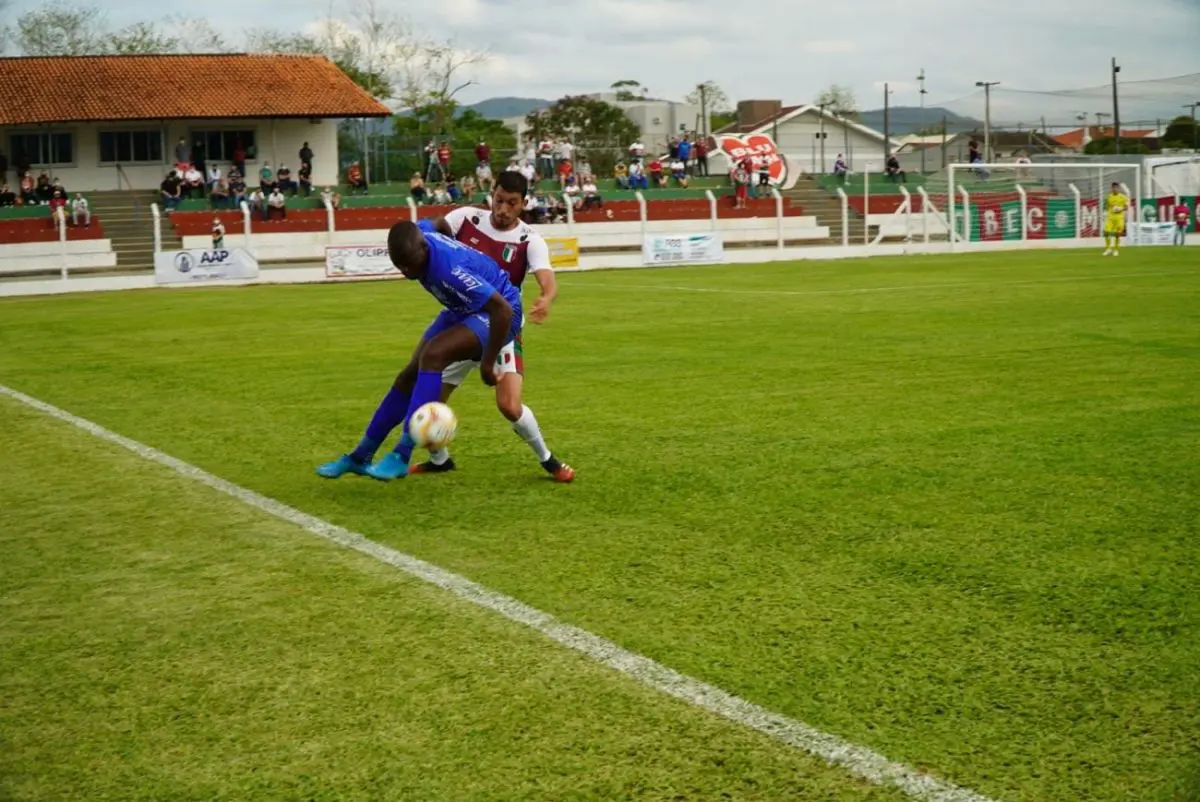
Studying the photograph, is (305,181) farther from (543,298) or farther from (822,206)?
(543,298)

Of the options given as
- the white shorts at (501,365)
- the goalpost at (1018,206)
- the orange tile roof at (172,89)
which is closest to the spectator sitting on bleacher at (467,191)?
the orange tile roof at (172,89)

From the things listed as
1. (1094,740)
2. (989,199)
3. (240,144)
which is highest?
(240,144)

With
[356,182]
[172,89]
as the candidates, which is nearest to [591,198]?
[356,182]

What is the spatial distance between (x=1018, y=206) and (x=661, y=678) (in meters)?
42.7

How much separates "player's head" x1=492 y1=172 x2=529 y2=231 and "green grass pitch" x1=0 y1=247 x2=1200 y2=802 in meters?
1.52

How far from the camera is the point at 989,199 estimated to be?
44406 millimetres

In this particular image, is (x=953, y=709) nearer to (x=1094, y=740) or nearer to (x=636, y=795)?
(x=1094, y=740)

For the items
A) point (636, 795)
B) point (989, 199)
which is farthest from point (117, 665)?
point (989, 199)

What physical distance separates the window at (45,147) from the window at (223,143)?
15.4ft

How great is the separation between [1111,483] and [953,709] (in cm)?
382

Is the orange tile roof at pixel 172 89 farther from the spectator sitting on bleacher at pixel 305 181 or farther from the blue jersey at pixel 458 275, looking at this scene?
the blue jersey at pixel 458 275

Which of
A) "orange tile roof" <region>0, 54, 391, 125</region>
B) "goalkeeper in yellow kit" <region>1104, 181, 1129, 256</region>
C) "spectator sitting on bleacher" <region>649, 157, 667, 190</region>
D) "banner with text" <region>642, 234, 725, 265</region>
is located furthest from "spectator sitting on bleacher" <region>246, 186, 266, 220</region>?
"goalkeeper in yellow kit" <region>1104, 181, 1129, 256</region>

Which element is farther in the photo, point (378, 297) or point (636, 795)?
point (378, 297)

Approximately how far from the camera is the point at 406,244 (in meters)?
7.36
